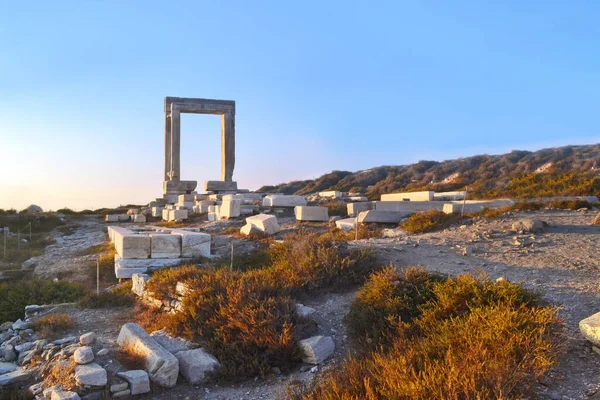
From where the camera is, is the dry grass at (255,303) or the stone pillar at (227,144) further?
the stone pillar at (227,144)

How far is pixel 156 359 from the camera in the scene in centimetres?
501

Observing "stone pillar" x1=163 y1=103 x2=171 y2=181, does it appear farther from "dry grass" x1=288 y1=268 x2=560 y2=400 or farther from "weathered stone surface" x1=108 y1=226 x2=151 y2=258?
"dry grass" x1=288 y1=268 x2=560 y2=400

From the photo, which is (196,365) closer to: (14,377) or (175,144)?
(14,377)

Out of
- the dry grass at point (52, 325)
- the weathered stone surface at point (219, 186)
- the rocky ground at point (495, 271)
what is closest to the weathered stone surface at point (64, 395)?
the rocky ground at point (495, 271)

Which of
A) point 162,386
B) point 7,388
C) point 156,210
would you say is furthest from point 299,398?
point 156,210

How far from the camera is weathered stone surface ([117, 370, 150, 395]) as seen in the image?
→ 4762 millimetres

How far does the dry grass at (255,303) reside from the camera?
514cm

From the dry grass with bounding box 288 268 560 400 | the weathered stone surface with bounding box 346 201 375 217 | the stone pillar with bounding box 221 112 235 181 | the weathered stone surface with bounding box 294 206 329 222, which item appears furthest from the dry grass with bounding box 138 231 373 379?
the stone pillar with bounding box 221 112 235 181

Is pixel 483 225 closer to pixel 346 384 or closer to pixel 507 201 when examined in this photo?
pixel 507 201

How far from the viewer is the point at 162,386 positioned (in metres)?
4.93

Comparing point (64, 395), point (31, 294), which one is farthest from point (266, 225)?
point (64, 395)

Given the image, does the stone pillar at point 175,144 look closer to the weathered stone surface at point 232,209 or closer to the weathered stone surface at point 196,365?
the weathered stone surface at point 232,209

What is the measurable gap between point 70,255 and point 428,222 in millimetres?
10940

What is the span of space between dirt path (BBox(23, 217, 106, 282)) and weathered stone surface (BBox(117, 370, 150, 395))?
6.32m
